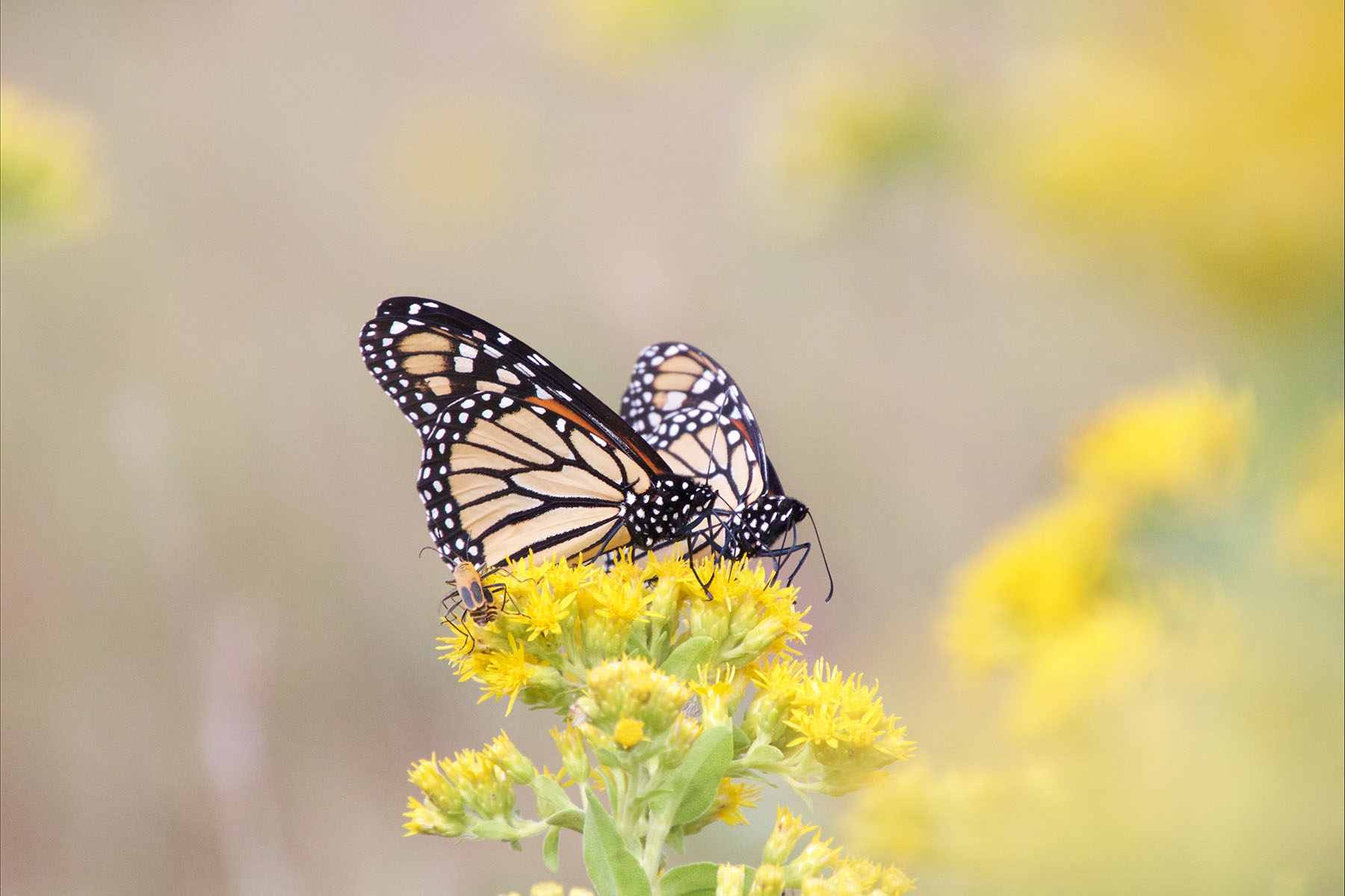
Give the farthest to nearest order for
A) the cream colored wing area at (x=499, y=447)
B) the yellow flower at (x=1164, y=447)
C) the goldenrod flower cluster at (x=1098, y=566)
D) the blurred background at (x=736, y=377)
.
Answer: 1. the cream colored wing area at (x=499, y=447)
2. the yellow flower at (x=1164, y=447)
3. the goldenrod flower cluster at (x=1098, y=566)
4. the blurred background at (x=736, y=377)

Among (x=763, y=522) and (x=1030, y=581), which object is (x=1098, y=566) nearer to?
(x=1030, y=581)

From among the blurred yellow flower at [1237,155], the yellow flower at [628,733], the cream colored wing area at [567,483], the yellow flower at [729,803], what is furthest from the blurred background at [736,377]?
the cream colored wing area at [567,483]

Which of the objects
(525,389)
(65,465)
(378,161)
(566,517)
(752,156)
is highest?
(378,161)

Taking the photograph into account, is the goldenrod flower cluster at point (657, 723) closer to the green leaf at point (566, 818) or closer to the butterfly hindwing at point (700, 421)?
the green leaf at point (566, 818)

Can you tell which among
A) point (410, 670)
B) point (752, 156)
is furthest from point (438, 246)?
point (410, 670)

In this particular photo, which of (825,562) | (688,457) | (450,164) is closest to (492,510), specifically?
(688,457)

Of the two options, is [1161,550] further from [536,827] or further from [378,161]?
[378,161]

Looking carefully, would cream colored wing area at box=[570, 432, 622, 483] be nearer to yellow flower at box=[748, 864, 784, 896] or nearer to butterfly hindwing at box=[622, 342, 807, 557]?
butterfly hindwing at box=[622, 342, 807, 557]

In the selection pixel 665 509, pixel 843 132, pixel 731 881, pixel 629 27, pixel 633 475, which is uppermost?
pixel 629 27
